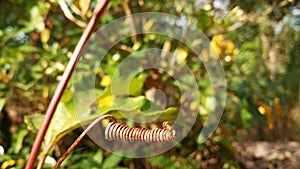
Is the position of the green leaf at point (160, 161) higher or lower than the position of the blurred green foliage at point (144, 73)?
lower

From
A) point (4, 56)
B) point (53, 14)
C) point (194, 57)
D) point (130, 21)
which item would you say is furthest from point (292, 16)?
point (4, 56)

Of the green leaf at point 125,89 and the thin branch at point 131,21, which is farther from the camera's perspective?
the thin branch at point 131,21

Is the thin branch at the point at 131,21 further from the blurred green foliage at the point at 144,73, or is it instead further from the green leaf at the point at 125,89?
the green leaf at the point at 125,89

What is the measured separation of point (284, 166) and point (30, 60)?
1.82 m

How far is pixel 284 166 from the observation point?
2613 millimetres

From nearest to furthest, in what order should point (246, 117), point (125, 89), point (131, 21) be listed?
1. point (125, 89)
2. point (246, 117)
3. point (131, 21)

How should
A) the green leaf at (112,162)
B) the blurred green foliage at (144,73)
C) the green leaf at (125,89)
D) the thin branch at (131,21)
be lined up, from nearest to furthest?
the green leaf at (125,89) → the green leaf at (112,162) → the blurred green foliage at (144,73) → the thin branch at (131,21)

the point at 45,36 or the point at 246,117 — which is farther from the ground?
the point at 45,36

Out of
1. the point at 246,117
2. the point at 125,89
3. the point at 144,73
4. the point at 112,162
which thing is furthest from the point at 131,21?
the point at 125,89

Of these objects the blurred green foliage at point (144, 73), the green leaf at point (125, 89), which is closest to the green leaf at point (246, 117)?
the blurred green foliage at point (144, 73)

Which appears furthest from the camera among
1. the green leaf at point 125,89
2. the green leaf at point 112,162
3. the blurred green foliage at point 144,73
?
the blurred green foliage at point 144,73

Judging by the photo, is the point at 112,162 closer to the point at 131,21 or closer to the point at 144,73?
the point at 144,73

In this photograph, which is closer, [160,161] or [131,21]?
[160,161]

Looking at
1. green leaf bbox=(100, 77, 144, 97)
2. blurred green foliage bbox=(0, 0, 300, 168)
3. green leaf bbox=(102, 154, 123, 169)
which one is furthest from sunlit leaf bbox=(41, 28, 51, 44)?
green leaf bbox=(100, 77, 144, 97)
